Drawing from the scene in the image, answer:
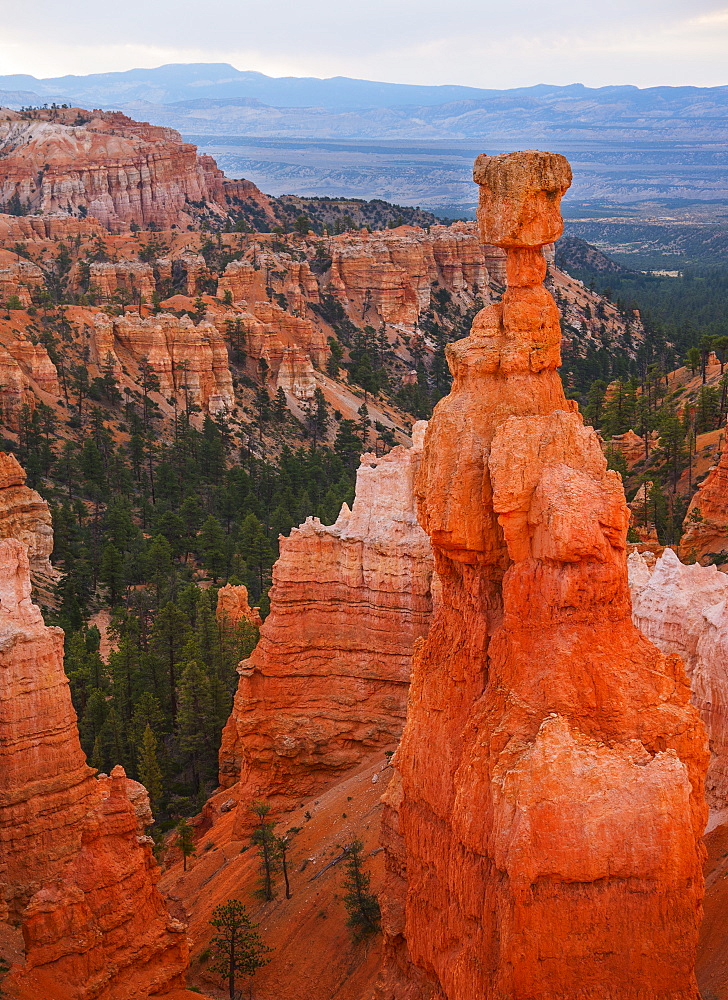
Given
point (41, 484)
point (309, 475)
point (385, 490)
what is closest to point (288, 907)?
point (385, 490)

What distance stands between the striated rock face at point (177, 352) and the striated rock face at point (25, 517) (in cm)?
3420

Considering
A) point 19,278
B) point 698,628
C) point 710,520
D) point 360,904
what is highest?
point 19,278

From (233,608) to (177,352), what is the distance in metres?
46.0

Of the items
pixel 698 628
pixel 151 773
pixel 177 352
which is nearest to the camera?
pixel 698 628

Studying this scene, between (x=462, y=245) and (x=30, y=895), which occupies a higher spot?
(x=462, y=245)

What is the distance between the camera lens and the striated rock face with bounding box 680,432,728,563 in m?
44.9

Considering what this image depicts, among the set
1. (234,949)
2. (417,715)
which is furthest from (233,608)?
(417,715)

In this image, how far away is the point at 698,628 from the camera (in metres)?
19.1

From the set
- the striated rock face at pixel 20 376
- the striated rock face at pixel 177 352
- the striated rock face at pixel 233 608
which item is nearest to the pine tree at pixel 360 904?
the striated rock face at pixel 233 608

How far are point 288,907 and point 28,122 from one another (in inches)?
A: 5722

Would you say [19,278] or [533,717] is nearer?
[533,717]

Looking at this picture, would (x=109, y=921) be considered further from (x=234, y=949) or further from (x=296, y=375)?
(x=296, y=375)

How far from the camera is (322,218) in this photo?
522 ft

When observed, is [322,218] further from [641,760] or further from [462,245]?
[641,760]
